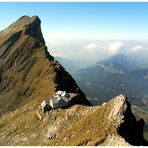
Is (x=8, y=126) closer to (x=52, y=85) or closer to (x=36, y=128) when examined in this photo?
(x=36, y=128)

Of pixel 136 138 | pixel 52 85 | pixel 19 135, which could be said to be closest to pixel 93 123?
pixel 136 138

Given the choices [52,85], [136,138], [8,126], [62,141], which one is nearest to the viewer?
[136,138]

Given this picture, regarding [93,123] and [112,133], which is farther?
[93,123]

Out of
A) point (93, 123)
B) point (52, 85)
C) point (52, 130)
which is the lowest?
point (52, 85)

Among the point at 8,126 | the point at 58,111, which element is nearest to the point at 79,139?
the point at 58,111

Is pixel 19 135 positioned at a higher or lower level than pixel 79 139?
lower

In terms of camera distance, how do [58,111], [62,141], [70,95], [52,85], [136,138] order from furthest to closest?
1. [52,85]
2. [70,95]
3. [58,111]
4. [62,141]
5. [136,138]
